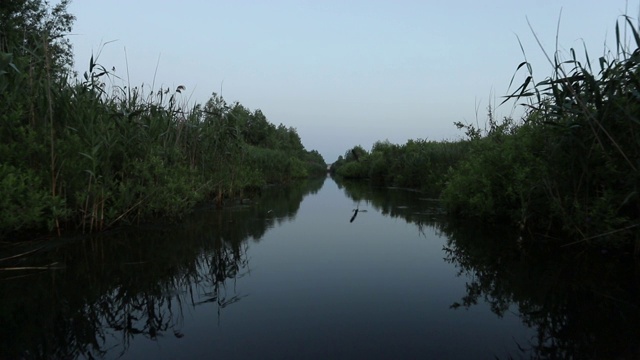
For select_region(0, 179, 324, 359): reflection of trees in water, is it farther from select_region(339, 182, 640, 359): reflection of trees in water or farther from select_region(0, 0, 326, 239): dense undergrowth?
select_region(339, 182, 640, 359): reflection of trees in water

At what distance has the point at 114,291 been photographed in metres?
3.66

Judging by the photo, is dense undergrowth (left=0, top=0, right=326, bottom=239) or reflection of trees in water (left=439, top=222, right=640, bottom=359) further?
dense undergrowth (left=0, top=0, right=326, bottom=239)

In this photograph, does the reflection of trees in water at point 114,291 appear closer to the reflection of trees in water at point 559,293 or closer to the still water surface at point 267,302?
the still water surface at point 267,302

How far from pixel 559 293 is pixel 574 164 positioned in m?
2.16

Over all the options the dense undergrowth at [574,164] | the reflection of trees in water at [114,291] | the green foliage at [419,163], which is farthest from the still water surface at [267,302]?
the green foliage at [419,163]

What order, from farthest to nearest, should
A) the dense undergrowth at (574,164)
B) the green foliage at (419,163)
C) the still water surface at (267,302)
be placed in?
the green foliage at (419,163), the dense undergrowth at (574,164), the still water surface at (267,302)

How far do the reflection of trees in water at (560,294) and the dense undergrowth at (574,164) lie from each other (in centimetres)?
52

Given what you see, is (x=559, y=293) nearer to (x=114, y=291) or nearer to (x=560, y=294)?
(x=560, y=294)

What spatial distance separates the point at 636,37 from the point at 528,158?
8.41 feet

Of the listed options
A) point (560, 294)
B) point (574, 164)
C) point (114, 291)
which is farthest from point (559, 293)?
point (114, 291)

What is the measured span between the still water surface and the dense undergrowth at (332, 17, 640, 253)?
1.05 metres

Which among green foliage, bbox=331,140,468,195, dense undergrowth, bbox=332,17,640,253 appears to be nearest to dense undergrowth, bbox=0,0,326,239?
green foliage, bbox=331,140,468,195

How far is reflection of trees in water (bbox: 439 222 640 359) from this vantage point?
2719mm

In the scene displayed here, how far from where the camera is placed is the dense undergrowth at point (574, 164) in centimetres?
434
